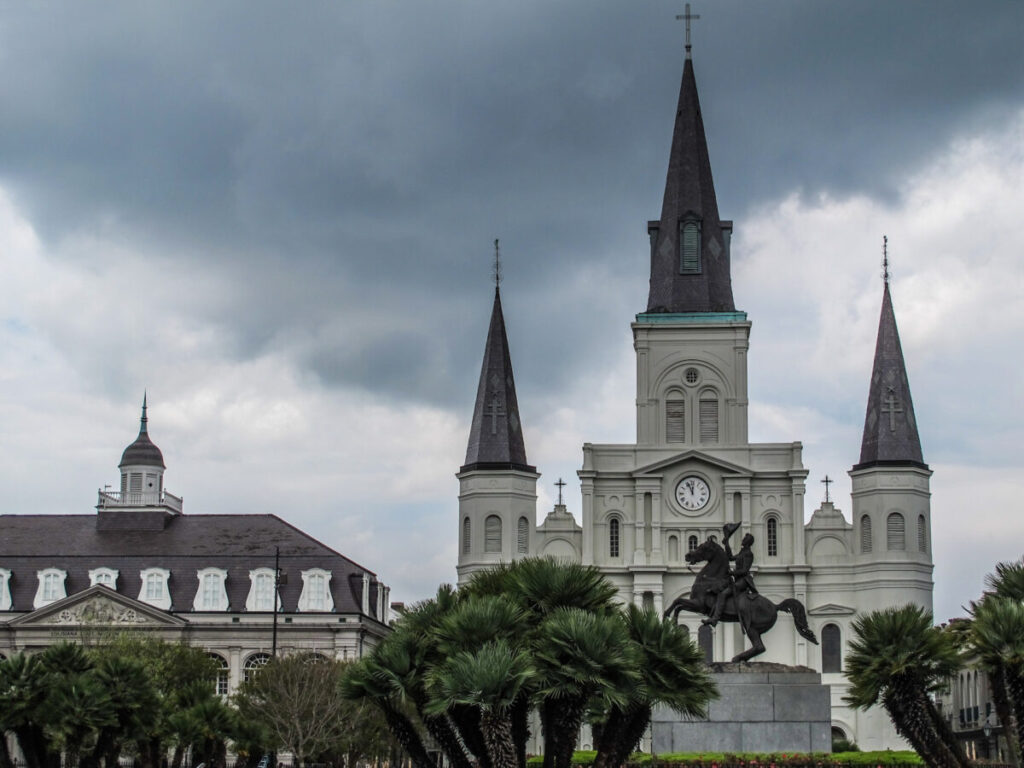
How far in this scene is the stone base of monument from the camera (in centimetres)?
3784

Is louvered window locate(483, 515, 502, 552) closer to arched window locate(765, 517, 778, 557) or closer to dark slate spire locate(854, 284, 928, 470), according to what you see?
arched window locate(765, 517, 778, 557)

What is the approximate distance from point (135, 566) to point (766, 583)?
32.7 metres

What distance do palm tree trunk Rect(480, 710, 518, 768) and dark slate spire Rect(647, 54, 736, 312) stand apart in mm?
69674

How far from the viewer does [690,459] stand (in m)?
94.9

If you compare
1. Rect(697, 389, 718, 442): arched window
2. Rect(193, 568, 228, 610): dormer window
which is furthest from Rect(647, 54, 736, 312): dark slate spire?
Rect(193, 568, 228, 610): dormer window

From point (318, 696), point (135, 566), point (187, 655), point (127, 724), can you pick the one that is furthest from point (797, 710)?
point (135, 566)

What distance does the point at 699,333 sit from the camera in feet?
324

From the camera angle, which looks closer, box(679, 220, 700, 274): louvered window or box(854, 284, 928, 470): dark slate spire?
box(854, 284, 928, 470): dark slate spire

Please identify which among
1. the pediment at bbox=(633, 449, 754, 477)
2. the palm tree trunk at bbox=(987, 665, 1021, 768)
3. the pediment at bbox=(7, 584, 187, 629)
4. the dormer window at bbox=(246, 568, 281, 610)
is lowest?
the palm tree trunk at bbox=(987, 665, 1021, 768)

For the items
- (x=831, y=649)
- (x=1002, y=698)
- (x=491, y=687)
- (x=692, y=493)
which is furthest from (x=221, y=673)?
(x=1002, y=698)

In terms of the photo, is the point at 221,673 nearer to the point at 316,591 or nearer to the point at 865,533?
the point at 316,591

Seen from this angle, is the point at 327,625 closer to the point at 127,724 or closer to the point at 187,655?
the point at 187,655

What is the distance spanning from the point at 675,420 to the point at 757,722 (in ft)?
195

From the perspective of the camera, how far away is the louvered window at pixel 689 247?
101 metres
